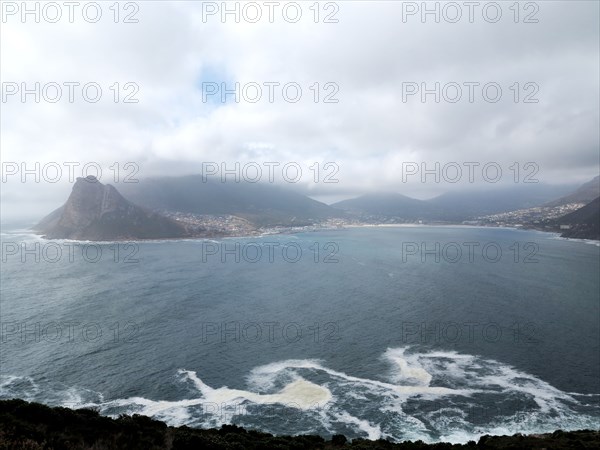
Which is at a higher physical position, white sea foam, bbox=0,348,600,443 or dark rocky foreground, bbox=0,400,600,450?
dark rocky foreground, bbox=0,400,600,450

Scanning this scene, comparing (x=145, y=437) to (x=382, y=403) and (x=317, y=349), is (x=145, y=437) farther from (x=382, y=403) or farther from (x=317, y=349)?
(x=317, y=349)

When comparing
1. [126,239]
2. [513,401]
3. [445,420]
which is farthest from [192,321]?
[126,239]

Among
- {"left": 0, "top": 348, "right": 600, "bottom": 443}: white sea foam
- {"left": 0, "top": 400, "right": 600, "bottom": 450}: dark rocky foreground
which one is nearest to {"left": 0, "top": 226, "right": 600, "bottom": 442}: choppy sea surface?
{"left": 0, "top": 348, "right": 600, "bottom": 443}: white sea foam

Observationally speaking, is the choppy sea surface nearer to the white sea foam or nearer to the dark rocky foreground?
the white sea foam

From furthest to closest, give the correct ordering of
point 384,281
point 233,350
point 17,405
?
point 384,281
point 233,350
point 17,405

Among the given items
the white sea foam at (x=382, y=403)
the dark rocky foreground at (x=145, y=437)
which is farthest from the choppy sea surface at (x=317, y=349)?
the dark rocky foreground at (x=145, y=437)

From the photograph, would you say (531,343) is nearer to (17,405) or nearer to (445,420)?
(445,420)
